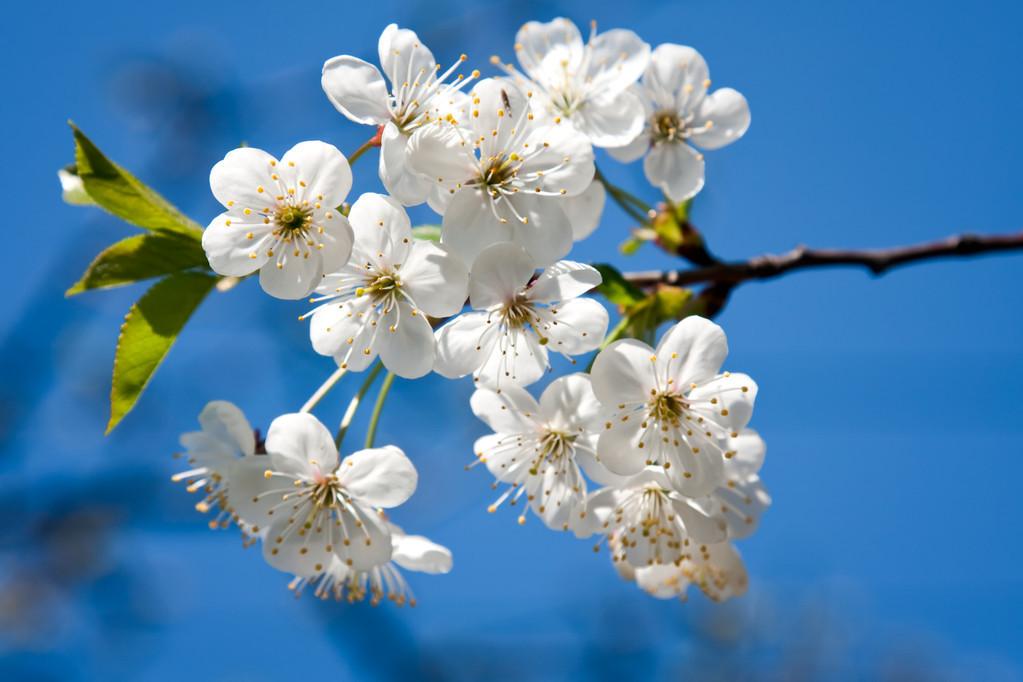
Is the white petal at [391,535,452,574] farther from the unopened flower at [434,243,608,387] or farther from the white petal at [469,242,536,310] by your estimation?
the white petal at [469,242,536,310]

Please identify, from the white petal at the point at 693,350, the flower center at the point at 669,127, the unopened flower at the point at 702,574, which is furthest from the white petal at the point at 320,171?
the unopened flower at the point at 702,574

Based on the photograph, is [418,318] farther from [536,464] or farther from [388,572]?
[388,572]

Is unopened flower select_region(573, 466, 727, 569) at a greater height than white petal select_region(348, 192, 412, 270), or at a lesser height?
lesser

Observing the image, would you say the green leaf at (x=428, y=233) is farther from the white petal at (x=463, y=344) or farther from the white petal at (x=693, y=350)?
the white petal at (x=693, y=350)

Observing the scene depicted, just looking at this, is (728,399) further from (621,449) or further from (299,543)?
(299,543)

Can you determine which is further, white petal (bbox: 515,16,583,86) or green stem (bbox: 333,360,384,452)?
white petal (bbox: 515,16,583,86)

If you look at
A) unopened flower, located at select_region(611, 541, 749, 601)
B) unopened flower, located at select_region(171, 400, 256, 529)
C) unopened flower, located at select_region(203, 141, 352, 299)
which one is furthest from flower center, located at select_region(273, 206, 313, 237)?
unopened flower, located at select_region(611, 541, 749, 601)
